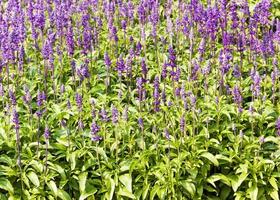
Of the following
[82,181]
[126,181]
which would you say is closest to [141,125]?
[126,181]

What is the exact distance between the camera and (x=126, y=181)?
588cm

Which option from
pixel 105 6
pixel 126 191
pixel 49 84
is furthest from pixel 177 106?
pixel 105 6

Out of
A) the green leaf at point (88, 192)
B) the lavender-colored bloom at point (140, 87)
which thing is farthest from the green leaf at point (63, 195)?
the lavender-colored bloom at point (140, 87)

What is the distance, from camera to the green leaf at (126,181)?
5836 millimetres

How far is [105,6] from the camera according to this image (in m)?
8.77

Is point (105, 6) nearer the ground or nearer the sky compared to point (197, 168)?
nearer the sky

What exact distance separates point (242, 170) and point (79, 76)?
2200 mm

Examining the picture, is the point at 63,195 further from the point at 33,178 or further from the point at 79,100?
the point at 79,100

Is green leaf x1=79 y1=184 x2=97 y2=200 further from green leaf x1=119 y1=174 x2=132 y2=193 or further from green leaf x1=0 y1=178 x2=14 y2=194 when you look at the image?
green leaf x1=0 y1=178 x2=14 y2=194

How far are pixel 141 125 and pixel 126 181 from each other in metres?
0.60

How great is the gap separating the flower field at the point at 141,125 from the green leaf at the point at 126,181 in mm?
11

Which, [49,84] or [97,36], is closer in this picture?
[49,84]

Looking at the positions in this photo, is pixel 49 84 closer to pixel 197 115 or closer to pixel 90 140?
pixel 90 140

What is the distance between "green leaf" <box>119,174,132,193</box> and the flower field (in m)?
0.01
